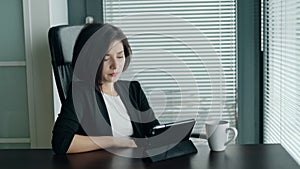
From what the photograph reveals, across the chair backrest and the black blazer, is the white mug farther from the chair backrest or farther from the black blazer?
the chair backrest

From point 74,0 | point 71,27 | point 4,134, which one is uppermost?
point 74,0

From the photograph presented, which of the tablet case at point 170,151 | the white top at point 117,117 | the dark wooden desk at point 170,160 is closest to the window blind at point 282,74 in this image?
the dark wooden desk at point 170,160

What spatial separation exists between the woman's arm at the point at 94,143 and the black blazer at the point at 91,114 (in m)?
0.03

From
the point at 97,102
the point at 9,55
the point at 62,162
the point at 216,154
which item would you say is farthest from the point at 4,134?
the point at 216,154

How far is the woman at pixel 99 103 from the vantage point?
5.76ft

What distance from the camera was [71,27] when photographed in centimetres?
245

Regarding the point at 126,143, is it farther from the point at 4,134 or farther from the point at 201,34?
the point at 201,34

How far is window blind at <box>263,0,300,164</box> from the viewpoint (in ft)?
7.04

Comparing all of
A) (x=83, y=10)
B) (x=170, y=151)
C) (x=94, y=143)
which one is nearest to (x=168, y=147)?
(x=170, y=151)

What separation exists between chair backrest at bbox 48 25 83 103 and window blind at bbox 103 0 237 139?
76 cm

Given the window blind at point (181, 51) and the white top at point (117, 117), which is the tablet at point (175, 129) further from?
the window blind at point (181, 51)

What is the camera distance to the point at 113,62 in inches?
74.0

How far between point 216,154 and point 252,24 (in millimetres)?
1661

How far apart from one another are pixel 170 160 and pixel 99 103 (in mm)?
488
